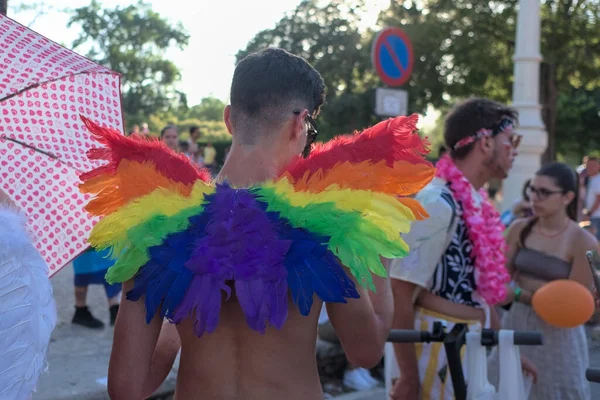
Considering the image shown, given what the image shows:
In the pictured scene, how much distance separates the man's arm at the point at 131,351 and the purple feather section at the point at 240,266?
0.09 meters

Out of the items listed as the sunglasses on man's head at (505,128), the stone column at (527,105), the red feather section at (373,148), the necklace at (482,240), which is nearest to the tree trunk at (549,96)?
the stone column at (527,105)

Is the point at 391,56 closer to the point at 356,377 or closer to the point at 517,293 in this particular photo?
the point at 356,377

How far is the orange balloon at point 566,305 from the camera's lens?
9.92 feet

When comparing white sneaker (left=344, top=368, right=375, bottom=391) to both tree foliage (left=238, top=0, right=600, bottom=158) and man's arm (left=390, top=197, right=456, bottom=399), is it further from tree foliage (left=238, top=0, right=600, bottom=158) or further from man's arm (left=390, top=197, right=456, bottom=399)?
tree foliage (left=238, top=0, right=600, bottom=158)

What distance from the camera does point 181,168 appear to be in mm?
1742

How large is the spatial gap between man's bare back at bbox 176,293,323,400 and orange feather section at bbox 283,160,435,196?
29 centimetres

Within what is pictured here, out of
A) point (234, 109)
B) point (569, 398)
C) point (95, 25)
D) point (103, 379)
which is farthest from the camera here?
point (95, 25)

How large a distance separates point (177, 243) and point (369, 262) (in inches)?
17.5

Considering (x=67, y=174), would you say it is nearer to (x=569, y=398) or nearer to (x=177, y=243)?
(x=177, y=243)

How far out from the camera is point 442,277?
2.84 m

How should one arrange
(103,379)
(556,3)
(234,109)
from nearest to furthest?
(234,109) < (103,379) < (556,3)

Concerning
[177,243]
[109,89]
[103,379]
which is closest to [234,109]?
[177,243]

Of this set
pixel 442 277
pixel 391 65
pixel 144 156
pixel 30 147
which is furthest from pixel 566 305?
pixel 391 65

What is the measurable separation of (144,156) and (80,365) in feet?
11.6
